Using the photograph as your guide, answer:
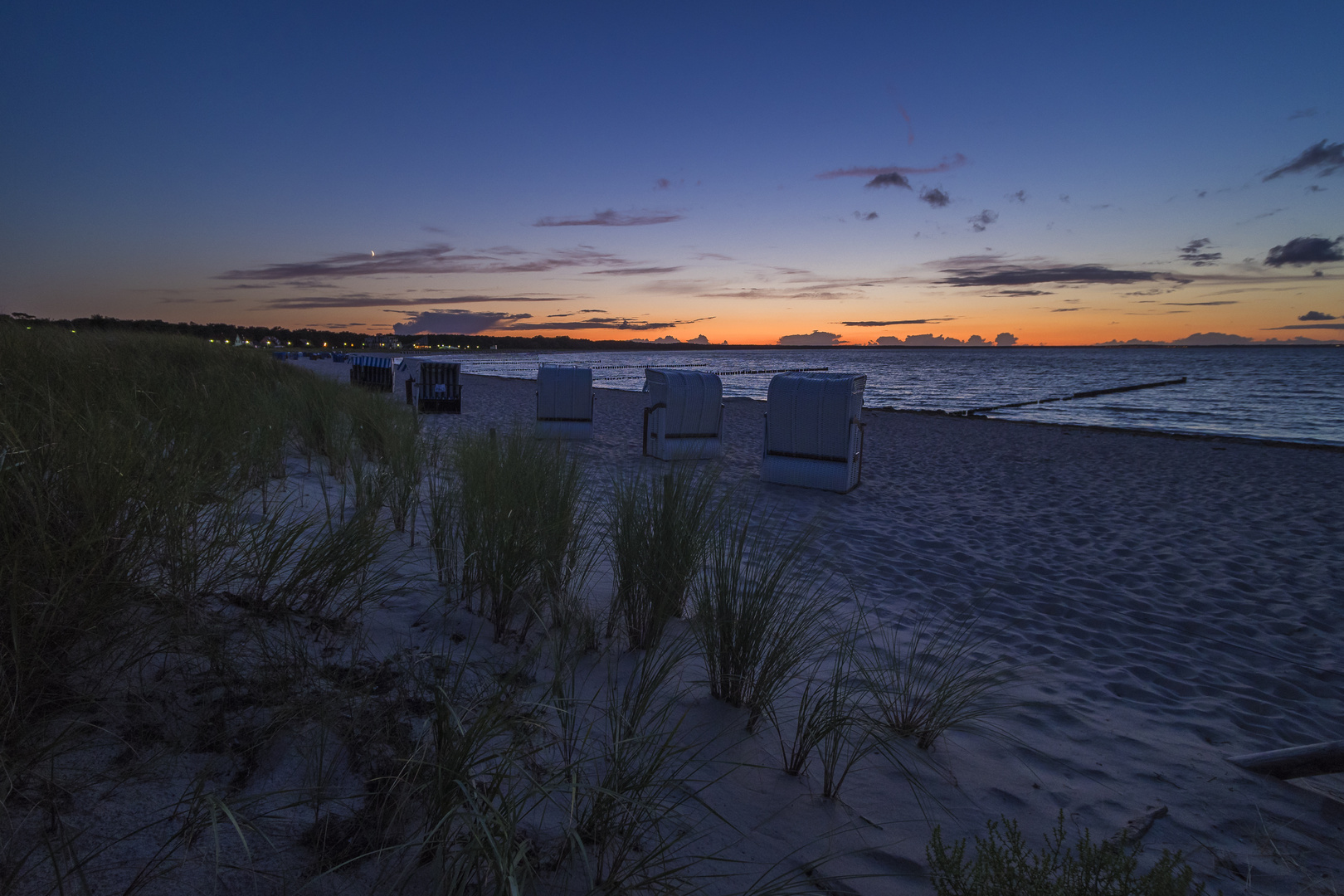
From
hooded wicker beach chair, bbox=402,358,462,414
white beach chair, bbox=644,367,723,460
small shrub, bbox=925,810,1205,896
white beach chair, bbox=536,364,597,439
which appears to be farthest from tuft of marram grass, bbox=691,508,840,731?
hooded wicker beach chair, bbox=402,358,462,414

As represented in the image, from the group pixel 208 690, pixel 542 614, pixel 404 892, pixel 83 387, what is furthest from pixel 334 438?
pixel 404 892

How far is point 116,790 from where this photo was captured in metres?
1.35

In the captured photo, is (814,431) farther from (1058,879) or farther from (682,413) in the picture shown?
(1058,879)

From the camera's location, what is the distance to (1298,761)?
7.26ft

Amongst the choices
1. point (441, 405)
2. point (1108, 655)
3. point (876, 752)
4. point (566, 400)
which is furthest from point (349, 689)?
point (441, 405)

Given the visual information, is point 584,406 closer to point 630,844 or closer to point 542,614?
point 542,614

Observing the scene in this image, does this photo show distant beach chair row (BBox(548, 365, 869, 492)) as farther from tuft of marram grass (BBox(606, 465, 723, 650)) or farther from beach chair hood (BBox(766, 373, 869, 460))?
tuft of marram grass (BBox(606, 465, 723, 650))

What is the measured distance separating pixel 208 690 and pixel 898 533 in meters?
5.04

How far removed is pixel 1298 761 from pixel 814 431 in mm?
5070

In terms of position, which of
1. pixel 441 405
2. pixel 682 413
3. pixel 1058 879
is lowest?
pixel 441 405

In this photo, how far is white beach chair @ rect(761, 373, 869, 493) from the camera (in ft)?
22.8

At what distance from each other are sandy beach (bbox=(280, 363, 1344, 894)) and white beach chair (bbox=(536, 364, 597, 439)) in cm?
172

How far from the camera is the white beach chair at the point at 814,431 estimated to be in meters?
6.95

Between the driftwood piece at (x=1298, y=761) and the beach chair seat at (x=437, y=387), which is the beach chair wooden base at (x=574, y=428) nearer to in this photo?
the beach chair seat at (x=437, y=387)
